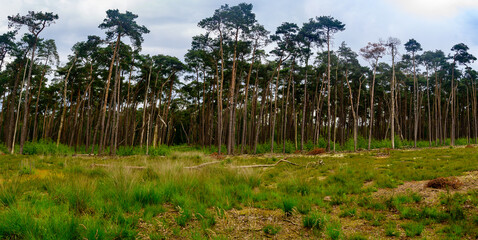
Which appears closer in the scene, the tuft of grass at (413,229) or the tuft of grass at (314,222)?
the tuft of grass at (413,229)

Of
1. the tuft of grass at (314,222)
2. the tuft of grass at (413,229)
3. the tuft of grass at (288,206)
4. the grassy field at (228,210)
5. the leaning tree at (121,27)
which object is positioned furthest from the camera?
the leaning tree at (121,27)

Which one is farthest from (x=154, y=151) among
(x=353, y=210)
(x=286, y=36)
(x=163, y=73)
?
(x=353, y=210)

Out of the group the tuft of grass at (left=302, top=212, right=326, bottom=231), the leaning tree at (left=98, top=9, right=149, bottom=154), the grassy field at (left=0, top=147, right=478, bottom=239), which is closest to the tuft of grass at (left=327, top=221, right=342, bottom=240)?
the grassy field at (left=0, top=147, right=478, bottom=239)

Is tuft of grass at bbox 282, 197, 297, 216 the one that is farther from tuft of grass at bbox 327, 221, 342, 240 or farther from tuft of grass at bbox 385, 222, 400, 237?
tuft of grass at bbox 385, 222, 400, 237

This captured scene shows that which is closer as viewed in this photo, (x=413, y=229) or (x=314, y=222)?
(x=413, y=229)

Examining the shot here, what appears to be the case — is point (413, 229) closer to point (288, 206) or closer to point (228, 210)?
point (288, 206)

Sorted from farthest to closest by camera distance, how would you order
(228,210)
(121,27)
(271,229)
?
(121,27)
(228,210)
(271,229)

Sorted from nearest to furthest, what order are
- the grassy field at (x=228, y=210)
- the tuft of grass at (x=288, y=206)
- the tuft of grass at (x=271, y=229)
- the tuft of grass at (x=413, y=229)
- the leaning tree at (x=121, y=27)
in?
the grassy field at (x=228, y=210) < the tuft of grass at (x=413, y=229) < the tuft of grass at (x=271, y=229) < the tuft of grass at (x=288, y=206) < the leaning tree at (x=121, y=27)

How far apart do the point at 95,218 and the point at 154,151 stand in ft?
65.3

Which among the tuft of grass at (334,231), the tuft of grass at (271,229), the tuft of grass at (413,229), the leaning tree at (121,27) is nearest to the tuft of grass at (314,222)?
the tuft of grass at (334,231)

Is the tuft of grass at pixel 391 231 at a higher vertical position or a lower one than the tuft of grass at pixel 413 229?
lower

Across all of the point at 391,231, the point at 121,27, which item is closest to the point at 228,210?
the point at 391,231

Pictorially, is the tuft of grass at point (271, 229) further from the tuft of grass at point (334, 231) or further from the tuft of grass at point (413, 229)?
the tuft of grass at point (413, 229)

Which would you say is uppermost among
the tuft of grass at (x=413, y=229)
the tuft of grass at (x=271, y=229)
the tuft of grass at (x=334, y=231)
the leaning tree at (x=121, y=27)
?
the leaning tree at (x=121, y=27)
